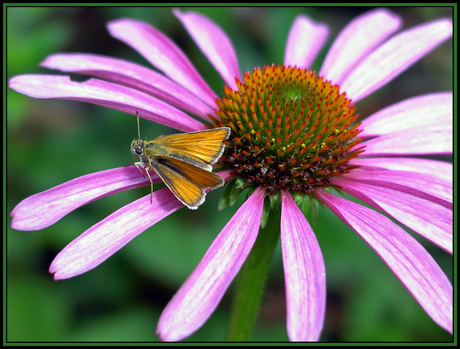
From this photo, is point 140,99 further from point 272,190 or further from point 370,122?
point 370,122

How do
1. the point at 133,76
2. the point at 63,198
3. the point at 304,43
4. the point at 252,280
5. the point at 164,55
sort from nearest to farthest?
the point at 63,198, the point at 252,280, the point at 133,76, the point at 164,55, the point at 304,43

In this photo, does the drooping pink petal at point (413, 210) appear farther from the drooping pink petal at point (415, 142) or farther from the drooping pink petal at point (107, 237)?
the drooping pink petal at point (107, 237)

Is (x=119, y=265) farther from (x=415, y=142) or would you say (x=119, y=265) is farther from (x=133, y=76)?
(x=415, y=142)

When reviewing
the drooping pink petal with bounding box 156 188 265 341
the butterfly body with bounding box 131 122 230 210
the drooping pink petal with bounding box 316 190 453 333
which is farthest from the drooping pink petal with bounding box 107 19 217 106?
the drooping pink petal with bounding box 316 190 453 333

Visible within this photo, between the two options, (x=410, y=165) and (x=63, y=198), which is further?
(x=410, y=165)

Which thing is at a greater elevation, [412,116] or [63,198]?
[412,116]

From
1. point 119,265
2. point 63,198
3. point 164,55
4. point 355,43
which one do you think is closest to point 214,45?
point 164,55

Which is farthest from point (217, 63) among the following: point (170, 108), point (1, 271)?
point (1, 271)

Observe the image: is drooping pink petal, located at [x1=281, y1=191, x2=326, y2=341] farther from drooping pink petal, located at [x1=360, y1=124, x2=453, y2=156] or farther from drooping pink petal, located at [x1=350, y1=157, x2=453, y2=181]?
drooping pink petal, located at [x1=360, y1=124, x2=453, y2=156]
